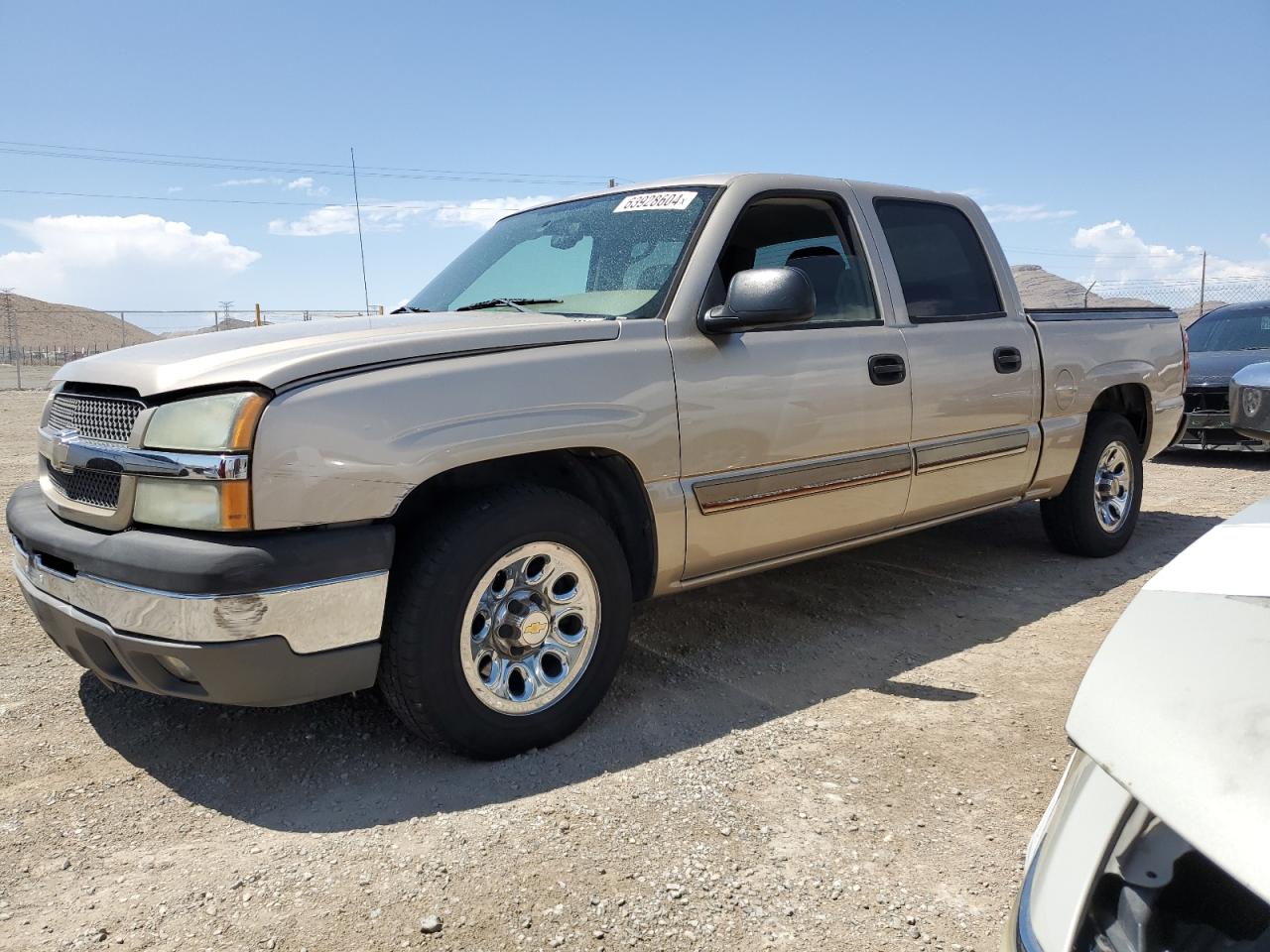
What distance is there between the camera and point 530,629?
2871 mm

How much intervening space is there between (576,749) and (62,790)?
1499 mm

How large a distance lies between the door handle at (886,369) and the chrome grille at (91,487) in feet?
8.89

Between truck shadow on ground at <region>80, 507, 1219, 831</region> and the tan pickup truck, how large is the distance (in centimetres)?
20

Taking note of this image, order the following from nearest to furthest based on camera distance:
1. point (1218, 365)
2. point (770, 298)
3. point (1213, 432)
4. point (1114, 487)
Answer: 1. point (770, 298)
2. point (1114, 487)
3. point (1213, 432)
4. point (1218, 365)

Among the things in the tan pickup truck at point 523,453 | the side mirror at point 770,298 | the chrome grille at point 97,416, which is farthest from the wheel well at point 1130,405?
the chrome grille at point 97,416

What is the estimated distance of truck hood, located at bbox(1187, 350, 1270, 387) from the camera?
891 cm

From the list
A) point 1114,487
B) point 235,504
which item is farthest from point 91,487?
point 1114,487

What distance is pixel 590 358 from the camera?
2992 millimetres

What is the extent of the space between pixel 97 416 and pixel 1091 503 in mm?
4759

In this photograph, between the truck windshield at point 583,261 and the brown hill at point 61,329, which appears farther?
the brown hill at point 61,329

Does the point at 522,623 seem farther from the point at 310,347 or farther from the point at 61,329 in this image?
the point at 61,329

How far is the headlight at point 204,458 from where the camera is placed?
2.38 m

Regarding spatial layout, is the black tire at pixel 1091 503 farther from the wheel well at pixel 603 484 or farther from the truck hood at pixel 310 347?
the truck hood at pixel 310 347

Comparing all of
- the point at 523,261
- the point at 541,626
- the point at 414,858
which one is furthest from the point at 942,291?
the point at 414,858
